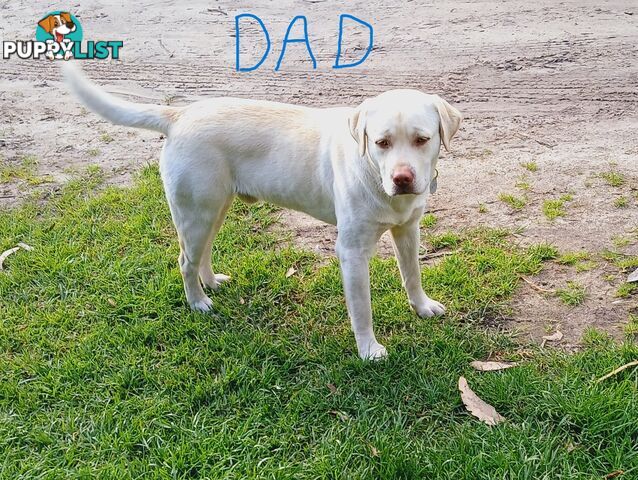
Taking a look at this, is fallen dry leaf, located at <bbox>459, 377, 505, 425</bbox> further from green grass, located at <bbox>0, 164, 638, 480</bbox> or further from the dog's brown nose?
the dog's brown nose

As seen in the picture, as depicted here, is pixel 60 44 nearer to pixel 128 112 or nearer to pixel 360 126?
pixel 128 112

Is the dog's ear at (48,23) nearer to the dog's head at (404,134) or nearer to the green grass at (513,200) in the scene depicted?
the green grass at (513,200)

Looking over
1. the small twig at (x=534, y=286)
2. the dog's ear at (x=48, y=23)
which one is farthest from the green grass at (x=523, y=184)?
the dog's ear at (x=48, y=23)

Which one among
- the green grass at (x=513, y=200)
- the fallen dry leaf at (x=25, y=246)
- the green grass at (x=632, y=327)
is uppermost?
the green grass at (x=513, y=200)

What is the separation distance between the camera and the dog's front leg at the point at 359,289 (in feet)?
10.5

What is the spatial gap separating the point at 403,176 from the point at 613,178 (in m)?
2.60

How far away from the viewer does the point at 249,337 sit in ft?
11.8

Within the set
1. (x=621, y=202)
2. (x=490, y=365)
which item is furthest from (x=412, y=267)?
(x=621, y=202)

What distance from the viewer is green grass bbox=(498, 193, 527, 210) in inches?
178

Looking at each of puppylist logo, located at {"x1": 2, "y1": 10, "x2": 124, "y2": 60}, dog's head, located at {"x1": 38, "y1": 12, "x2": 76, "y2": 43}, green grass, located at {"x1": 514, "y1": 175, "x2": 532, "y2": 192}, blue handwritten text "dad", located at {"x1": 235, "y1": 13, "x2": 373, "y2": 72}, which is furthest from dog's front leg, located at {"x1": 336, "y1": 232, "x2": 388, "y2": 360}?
dog's head, located at {"x1": 38, "y1": 12, "x2": 76, "y2": 43}

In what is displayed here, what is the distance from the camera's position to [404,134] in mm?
2785

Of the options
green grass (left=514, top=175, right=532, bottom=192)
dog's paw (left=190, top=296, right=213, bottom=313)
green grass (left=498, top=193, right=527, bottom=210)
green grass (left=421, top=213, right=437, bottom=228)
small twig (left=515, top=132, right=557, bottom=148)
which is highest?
small twig (left=515, top=132, right=557, bottom=148)

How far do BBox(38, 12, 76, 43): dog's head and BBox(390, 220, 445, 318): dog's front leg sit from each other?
678cm

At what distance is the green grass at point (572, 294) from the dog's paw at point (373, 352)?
3.60 ft
